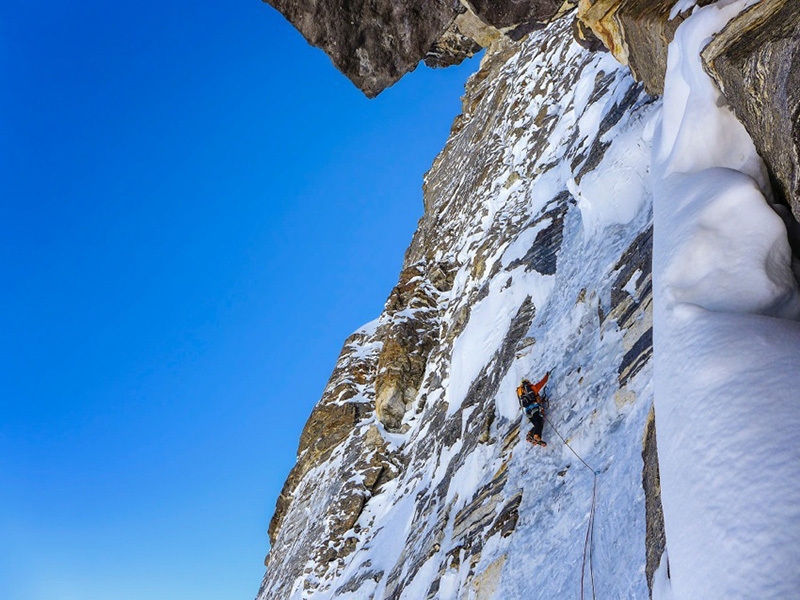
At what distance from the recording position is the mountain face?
3918mm

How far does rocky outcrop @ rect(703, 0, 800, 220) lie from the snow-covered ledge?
0.28 metres

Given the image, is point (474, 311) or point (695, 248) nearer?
point (695, 248)

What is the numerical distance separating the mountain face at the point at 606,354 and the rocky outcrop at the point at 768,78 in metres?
0.02

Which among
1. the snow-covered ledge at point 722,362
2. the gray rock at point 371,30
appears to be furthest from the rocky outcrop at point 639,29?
the gray rock at point 371,30

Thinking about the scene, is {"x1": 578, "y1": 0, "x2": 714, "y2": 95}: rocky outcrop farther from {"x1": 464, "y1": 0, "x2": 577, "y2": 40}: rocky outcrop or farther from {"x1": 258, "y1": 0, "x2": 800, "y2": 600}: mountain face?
{"x1": 464, "y1": 0, "x2": 577, "y2": 40}: rocky outcrop

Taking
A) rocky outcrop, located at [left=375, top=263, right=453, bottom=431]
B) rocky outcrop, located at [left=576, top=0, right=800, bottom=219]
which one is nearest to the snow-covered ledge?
rocky outcrop, located at [left=576, top=0, right=800, bottom=219]

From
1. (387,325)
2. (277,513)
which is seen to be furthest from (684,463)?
(277,513)

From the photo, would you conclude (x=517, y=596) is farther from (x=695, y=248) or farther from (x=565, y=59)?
(x=565, y=59)

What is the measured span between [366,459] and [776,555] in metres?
17.5

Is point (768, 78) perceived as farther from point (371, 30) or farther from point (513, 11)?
point (371, 30)

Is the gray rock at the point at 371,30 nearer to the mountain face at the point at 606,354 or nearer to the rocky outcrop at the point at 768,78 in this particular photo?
the mountain face at the point at 606,354

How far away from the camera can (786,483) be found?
3.27 metres

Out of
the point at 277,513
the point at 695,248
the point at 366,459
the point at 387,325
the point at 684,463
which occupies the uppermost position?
the point at 387,325

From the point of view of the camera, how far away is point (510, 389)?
1157 centimetres
